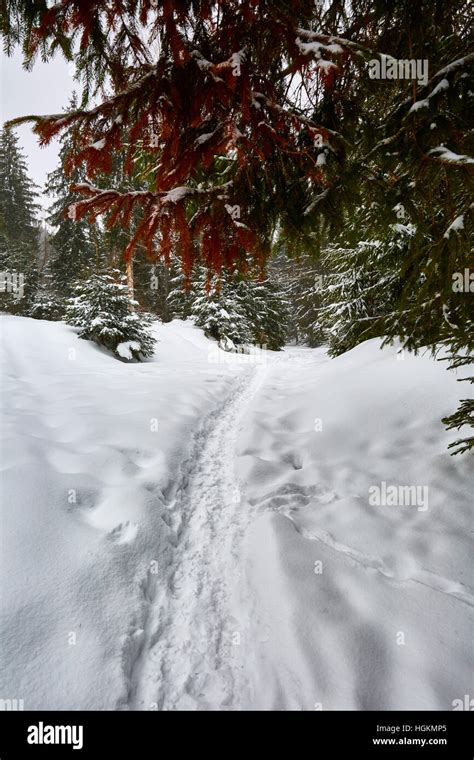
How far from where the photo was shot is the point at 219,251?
274 cm

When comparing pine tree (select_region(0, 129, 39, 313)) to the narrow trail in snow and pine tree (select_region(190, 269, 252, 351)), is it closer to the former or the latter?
pine tree (select_region(190, 269, 252, 351))

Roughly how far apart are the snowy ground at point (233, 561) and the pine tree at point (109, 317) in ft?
23.1

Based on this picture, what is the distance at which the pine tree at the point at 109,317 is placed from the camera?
40.9 feet

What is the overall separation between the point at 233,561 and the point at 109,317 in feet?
37.7

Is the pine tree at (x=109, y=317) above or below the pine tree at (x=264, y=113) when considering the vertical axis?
above

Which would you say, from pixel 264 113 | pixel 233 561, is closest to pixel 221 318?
pixel 264 113

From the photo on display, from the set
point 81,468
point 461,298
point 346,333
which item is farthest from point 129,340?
point 461,298

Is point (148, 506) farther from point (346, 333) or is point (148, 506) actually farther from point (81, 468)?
point (346, 333)

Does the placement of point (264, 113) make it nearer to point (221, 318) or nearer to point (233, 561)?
point (233, 561)

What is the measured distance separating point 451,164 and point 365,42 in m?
1.73

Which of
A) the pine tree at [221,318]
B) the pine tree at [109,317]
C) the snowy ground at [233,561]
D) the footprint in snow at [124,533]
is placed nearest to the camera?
the snowy ground at [233,561]

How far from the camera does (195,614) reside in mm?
2529

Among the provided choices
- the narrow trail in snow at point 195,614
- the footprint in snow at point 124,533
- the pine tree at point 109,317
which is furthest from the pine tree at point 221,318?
the footprint in snow at point 124,533

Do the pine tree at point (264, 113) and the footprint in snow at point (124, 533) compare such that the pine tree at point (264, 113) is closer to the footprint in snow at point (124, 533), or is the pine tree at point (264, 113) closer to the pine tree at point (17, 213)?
the footprint in snow at point (124, 533)
